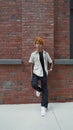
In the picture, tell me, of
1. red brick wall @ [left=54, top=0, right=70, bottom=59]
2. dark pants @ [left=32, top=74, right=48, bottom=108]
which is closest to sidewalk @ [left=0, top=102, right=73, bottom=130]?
dark pants @ [left=32, top=74, right=48, bottom=108]

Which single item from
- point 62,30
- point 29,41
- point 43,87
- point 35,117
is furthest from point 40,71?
point 62,30

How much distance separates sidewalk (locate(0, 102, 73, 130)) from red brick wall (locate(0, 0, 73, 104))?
35cm

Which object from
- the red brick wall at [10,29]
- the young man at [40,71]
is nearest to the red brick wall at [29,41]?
the red brick wall at [10,29]

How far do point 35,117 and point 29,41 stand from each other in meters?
2.10

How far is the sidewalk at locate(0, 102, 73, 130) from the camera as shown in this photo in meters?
6.61

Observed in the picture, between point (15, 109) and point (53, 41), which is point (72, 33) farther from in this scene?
point (15, 109)

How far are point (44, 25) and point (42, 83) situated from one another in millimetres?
1565

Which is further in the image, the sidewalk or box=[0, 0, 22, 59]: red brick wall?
box=[0, 0, 22, 59]: red brick wall

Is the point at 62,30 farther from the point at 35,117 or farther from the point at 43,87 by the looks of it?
the point at 35,117

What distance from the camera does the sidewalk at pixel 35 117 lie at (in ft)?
21.7

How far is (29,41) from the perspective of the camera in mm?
8242

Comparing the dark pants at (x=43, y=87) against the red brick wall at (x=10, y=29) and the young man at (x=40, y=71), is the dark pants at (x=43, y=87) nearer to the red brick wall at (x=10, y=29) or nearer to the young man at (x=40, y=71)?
the young man at (x=40, y=71)

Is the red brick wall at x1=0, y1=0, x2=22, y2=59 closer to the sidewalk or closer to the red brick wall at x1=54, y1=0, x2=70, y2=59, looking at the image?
the red brick wall at x1=54, y1=0, x2=70, y2=59

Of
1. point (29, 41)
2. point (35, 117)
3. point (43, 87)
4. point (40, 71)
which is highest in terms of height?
point (29, 41)
